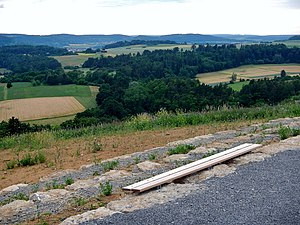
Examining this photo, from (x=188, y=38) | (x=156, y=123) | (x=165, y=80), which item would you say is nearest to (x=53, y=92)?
(x=165, y=80)

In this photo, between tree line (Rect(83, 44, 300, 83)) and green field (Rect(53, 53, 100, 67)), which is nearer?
tree line (Rect(83, 44, 300, 83))

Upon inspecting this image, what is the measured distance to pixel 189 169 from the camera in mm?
7070

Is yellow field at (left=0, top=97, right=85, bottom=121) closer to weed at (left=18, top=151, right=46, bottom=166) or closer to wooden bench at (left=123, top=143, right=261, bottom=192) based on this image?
weed at (left=18, top=151, right=46, bottom=166)

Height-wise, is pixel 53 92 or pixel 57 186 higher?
pixel 57 186

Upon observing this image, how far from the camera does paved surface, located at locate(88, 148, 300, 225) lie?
5.13 m

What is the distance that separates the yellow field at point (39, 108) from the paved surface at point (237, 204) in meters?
35.0

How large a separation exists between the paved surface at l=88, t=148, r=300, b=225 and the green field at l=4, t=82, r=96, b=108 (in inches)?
1740

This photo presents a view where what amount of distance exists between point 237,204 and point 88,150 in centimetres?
577

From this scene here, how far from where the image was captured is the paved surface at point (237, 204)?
513 centimetres

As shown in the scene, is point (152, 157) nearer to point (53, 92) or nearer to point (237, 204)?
point (237, 204)

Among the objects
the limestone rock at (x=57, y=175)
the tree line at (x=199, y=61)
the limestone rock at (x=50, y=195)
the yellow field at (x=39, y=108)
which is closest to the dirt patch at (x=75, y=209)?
the limestone rock at (x=50, y=195)

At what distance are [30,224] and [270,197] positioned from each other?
10.6ft

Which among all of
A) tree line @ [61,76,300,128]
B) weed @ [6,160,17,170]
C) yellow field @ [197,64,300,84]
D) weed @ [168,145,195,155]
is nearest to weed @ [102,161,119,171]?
weed @ [168,145,195,155]

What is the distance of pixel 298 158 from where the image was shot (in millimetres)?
7762
